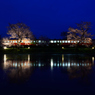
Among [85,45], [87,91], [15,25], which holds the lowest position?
[87,91]

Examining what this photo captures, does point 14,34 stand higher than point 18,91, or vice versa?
point 14,34

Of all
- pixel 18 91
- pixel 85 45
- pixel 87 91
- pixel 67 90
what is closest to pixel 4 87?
pixel 18 91

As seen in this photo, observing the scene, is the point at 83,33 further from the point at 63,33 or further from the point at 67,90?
the point at 63,33

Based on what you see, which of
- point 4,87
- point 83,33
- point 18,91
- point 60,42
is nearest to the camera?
point 18,91

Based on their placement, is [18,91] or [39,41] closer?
[18,91]

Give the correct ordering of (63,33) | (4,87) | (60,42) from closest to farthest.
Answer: (4,87) < (60,42) < (63,33)

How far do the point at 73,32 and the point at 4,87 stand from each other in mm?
35315

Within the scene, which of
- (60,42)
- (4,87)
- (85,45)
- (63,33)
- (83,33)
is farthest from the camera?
(63,33)

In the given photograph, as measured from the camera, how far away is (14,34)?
37.5 m

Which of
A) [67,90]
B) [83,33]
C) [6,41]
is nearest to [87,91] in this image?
[67,90]

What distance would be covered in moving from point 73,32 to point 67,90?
115 ft

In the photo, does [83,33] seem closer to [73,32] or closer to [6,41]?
[73,32]

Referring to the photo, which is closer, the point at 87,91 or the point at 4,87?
the point at 87,91

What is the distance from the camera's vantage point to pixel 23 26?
125 feet
